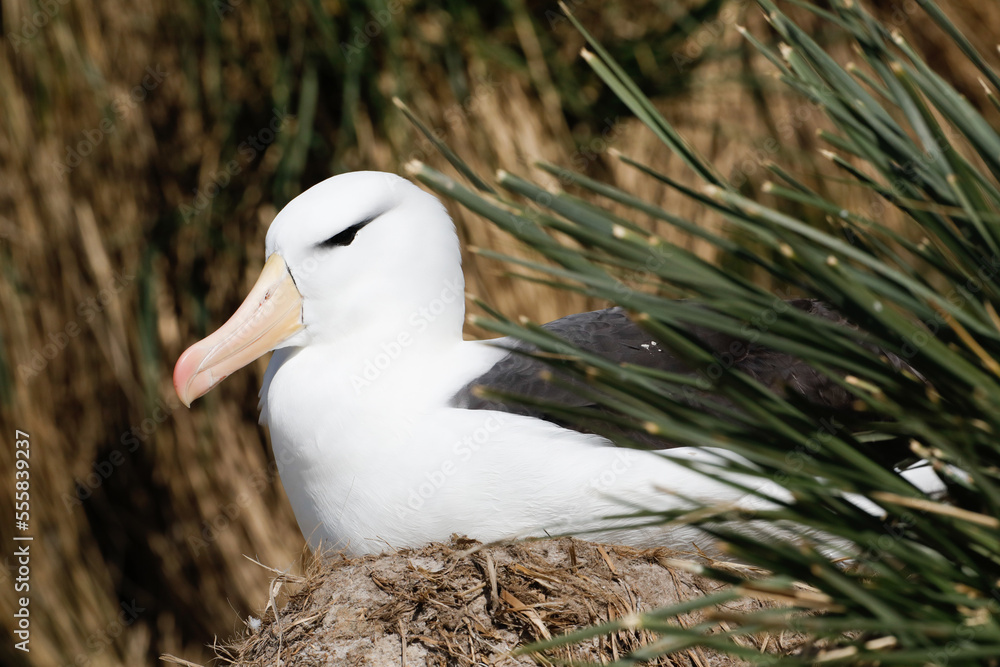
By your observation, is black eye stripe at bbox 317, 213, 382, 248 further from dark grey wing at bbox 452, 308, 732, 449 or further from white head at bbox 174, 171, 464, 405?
dark grey wing at bbox 452, 308, 732, 449

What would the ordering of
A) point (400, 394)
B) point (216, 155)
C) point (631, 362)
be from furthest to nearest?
point (216, 155) → point (400, 394) → point (631, 362)

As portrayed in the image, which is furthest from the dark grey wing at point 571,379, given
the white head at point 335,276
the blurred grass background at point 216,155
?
the blurred grass background at point 216,155

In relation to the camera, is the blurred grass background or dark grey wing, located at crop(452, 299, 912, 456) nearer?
dark grey wing, located at crop(452, 299, 912, 456)

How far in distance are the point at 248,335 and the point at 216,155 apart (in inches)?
77.1

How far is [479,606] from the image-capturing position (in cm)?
184

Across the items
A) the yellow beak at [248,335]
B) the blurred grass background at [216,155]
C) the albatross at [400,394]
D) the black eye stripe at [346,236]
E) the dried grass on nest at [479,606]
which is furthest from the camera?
the blurred grass background at [216,155]

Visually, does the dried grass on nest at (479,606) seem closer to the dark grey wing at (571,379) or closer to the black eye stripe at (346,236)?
the dark grey wing at (571,379)

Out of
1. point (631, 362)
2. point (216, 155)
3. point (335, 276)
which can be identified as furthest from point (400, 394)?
point (216, 155)

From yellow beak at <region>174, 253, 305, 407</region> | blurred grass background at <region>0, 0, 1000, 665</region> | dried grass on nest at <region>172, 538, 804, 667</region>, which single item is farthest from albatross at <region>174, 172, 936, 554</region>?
blurred grass background at <region>0, 0, 1000, 665</region>

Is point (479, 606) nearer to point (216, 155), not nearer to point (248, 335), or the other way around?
point (248, 335)

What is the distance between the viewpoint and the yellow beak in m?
2.22

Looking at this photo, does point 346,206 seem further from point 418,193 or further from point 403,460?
point 403,460

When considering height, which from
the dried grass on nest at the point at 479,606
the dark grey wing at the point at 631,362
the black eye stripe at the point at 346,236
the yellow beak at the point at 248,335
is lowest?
the dried grass on nest at the point at 479,606

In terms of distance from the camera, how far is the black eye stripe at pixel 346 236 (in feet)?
7.66
